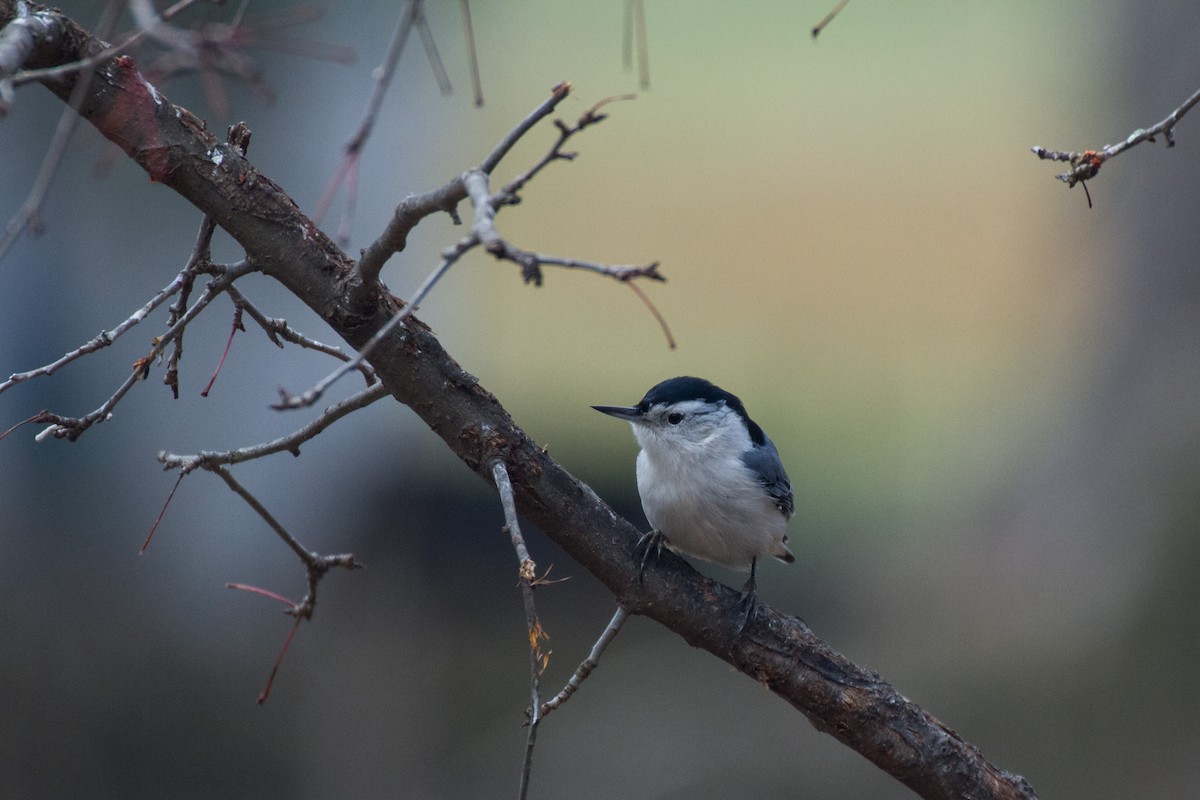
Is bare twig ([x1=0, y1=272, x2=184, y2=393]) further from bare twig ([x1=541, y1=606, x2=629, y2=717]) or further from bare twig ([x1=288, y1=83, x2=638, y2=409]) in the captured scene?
bare twig ([x1=541, y1=606, x2=629, y2=717])

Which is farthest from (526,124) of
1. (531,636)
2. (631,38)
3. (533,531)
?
(533,531)

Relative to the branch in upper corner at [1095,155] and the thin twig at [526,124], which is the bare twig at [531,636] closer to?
the thin twig at [526,124]

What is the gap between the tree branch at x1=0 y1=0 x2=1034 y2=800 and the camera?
77.5 inches

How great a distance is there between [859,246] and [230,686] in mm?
5807

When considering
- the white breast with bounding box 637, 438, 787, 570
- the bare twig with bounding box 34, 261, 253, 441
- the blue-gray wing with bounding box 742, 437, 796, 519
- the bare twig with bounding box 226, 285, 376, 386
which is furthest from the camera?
the blue-gray wing with bounding box 742, 437, 796, 519

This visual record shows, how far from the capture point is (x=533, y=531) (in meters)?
6.23

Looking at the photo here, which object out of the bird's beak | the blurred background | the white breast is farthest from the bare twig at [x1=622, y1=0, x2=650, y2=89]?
the blurred background

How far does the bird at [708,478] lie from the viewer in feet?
9.44

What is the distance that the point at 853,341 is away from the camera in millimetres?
8734

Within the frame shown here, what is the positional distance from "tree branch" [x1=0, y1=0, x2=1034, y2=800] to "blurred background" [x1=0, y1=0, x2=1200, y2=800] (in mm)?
2793

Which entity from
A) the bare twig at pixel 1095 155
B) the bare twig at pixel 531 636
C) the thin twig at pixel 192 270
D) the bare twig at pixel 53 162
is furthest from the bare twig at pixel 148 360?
the bare twig at pixel 1095 155

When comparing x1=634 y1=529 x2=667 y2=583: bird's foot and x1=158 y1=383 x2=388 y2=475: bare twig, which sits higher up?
x1=158 y1=383 x2=388 y2=475: bare twig

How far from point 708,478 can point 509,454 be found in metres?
0.89

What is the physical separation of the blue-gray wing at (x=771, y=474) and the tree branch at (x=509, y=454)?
657 millimetres
